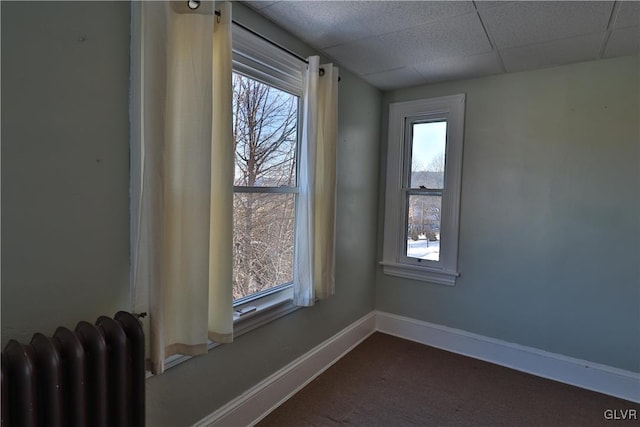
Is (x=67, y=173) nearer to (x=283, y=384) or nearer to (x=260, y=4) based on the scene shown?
(x=260, y=4)

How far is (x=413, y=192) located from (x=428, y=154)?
0.37 m

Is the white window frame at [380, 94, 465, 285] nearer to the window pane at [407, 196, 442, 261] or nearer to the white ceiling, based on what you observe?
the window pane at [407, 196, 442, 261]

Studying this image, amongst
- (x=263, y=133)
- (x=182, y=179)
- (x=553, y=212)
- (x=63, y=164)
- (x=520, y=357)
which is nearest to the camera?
(x=63, y=164)

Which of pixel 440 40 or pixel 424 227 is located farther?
pixel 424 227

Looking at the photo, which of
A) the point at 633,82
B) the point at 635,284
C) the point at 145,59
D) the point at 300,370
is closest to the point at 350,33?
the point at 145,59

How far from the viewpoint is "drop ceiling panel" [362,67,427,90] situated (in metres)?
2.65

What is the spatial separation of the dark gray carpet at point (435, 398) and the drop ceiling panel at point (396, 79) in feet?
7.70

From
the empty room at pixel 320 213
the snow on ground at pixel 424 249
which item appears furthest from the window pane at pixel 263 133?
the snow on ground at pixel 424 249

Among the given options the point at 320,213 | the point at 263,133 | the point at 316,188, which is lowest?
the point at 320,213

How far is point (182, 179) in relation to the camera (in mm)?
1373

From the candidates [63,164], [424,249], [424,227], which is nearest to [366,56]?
[424,227]

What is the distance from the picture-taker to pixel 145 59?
1.21 m

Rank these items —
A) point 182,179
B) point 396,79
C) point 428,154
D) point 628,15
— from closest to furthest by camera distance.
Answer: point 182,179 < point 628,15 < point 396,79 < point 428,154

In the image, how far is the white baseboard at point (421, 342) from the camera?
6.30 feet
